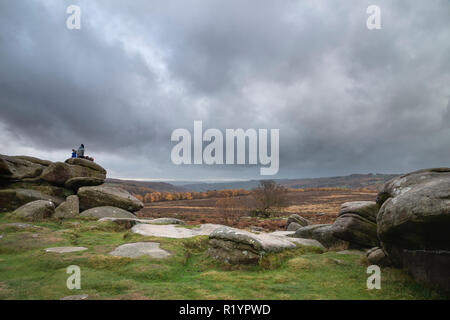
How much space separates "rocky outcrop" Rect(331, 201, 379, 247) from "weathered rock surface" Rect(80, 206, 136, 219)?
74.8ft

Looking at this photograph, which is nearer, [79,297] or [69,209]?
[79,297]

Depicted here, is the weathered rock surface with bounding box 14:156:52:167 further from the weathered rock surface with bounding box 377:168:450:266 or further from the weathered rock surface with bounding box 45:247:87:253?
the weathered rock surface with bounding box 377:168:450:266

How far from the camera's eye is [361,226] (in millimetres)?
14703

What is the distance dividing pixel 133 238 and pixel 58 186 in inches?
800

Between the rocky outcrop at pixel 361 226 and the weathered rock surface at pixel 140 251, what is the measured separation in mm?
10504

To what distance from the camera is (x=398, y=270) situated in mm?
10227

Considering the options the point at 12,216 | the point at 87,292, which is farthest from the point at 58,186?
the point at 87,292

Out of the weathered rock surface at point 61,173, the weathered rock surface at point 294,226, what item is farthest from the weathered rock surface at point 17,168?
the weathered rock surface at point 294,226

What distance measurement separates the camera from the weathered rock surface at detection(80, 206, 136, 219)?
2655 cm

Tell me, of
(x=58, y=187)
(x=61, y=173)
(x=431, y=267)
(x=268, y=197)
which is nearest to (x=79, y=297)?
(x=431, y=267)

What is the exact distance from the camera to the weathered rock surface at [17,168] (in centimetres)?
2670

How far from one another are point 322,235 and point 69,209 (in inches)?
976

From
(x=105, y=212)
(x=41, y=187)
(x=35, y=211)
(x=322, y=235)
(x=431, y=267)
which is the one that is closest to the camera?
(x=431, y=267)

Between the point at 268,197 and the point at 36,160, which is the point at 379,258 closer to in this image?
the point at 36,160
